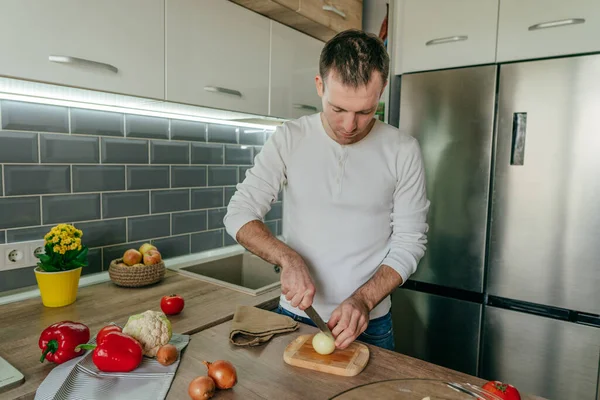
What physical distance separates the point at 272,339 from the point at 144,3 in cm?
102

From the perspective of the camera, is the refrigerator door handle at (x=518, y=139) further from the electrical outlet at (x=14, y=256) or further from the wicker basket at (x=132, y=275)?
the electrical outlet at (x=14, y=256)

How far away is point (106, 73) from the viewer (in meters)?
1.19

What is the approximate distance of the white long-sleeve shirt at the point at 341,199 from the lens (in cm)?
122

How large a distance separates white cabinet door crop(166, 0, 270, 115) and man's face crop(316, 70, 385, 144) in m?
0.50

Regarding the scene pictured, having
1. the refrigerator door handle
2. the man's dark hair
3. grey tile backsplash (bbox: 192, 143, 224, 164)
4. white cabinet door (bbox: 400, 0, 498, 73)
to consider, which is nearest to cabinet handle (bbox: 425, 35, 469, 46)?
white cabinet door (bbox: 400, 0, 498, 73)

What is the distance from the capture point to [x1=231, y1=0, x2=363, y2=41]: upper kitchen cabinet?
5.33 ft

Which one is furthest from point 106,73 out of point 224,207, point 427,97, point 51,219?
point 427,97

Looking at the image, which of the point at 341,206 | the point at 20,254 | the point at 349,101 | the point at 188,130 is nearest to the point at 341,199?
the point at 341,206

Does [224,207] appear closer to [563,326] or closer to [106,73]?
[106,73]

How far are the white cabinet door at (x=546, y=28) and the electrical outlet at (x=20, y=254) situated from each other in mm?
1847

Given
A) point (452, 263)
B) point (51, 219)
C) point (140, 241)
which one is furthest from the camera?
point (452, 263)

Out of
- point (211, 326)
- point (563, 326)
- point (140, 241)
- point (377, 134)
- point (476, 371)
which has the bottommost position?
point (476, 371)

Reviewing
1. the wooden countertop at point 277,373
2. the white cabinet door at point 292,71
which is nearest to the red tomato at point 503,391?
the wooden countertop at point 277,373

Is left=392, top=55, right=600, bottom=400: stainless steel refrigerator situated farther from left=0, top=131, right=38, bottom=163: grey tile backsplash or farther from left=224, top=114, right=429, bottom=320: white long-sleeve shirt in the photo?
left=0, top=131, right=38, bottom=163: grey tile backsplash
